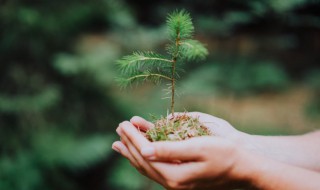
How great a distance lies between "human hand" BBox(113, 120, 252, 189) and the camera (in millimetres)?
871

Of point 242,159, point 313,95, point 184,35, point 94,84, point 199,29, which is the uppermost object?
point 199,29

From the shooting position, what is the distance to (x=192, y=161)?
35.6 inches

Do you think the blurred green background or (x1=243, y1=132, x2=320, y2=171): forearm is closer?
(x1=243, y1=132, x2=320, y2=171): forearm

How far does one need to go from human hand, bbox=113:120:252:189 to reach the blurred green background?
169 centimetres

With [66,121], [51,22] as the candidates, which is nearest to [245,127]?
[66,121]

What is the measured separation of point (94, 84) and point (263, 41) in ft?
5.56

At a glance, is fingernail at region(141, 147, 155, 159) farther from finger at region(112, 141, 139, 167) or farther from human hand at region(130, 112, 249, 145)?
human hand at region(130, 112, 249, 145)

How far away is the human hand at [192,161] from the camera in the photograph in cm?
87

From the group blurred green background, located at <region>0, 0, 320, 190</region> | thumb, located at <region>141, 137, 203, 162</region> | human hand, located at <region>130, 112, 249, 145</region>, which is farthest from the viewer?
blurred green background, located at <region>0, 0, 320, 190</region>

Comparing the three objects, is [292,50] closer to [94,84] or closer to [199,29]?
[199,29]

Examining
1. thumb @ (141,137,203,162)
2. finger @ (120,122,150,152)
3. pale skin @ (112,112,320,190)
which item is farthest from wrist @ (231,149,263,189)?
finger @ (120,122,150,152)

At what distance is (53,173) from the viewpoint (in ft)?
8.52

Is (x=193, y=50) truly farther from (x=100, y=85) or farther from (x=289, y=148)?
(x=100, y=85)

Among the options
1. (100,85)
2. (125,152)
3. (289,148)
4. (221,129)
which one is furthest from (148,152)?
Result: (100,85)
